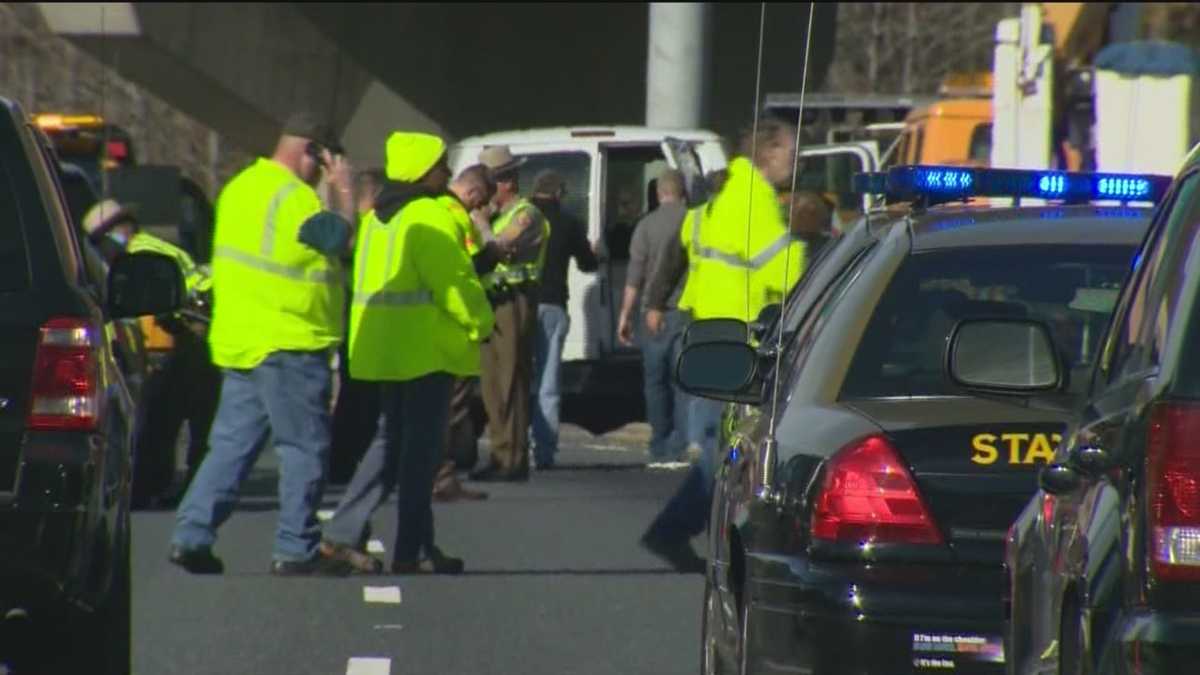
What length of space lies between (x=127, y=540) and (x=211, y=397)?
25.1 ft

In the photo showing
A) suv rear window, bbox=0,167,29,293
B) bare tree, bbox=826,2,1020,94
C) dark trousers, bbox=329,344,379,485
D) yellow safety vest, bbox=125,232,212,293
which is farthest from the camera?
bare tree, bbox=826,2,1020,94

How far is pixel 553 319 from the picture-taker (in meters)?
17.1

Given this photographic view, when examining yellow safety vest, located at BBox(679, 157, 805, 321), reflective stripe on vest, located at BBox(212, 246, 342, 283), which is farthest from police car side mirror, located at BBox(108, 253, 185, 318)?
yellow safety vest, located at BBox(679, 157, 805, 321)

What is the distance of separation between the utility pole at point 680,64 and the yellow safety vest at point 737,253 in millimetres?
14329

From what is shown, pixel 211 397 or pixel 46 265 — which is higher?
pixel 46 265

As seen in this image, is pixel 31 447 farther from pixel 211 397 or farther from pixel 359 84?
pixel 359 84

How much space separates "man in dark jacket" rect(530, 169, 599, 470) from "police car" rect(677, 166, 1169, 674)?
972 centimetres

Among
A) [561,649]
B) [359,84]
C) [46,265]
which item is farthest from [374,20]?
[46,265]

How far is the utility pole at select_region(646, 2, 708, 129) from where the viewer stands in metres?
27.0

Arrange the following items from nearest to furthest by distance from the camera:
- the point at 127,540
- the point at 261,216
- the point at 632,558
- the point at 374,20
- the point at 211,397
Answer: the point at 127,540 < the point at 261,216 < the point at 632,558 < the point at 211,397 < the point at 374,20

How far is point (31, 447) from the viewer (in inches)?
265

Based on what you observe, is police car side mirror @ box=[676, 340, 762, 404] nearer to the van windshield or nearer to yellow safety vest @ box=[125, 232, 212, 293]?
yellow safety vest @ box=[125, 232, 212, 293]

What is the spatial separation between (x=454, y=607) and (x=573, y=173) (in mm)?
7648

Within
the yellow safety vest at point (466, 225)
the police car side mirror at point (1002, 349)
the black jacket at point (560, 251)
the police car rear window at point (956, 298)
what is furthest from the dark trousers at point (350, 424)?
the police car side mirror at point (1002, 349)
